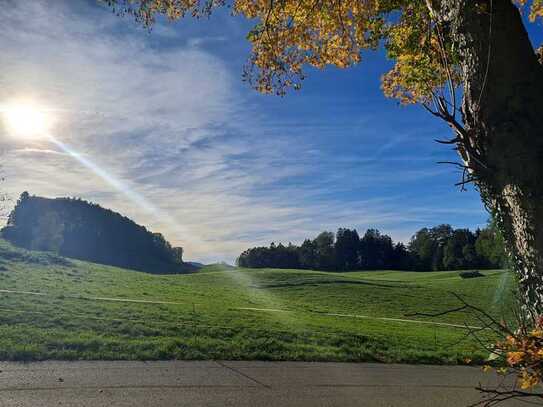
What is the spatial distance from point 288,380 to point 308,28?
7439 millimetres

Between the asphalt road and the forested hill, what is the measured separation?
79.1 metres

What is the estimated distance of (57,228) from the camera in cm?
9800

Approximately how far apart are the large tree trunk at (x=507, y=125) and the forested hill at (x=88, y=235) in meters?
86.5

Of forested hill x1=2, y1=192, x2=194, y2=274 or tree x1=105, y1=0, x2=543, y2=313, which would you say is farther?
forested hill x1=2, y1=192, x2=194, y2=274

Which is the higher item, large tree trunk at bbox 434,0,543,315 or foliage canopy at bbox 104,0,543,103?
foliage canopy at bbox 104,0,543,103

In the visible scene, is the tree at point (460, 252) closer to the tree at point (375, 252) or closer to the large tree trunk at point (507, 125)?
the tree at point (375, 252)

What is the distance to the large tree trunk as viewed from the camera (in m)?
3.56

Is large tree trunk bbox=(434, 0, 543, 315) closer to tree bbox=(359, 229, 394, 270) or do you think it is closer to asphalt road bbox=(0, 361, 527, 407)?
asphalt road bbox=(0, 361, 527, 407)

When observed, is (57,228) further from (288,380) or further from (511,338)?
(511,338)

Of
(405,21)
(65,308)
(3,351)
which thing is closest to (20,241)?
(65,308)

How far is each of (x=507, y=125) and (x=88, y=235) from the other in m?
124

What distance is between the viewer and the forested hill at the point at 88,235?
8750 cm

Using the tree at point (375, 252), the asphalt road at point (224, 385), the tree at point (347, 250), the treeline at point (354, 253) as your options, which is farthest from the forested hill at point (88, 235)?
the asphalt road at point (224, 385)

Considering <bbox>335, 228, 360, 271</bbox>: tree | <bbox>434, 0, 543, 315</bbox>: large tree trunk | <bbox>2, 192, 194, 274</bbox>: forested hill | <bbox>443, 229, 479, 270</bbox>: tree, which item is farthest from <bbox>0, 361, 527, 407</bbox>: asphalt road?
<bbox>335, 228, 360, 271</bbox>: tree
